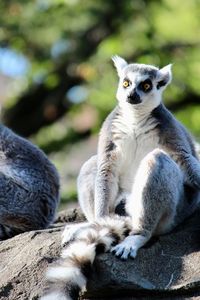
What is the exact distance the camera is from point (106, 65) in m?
16.8

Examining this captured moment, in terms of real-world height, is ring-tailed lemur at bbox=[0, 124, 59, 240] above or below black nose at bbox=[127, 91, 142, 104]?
below

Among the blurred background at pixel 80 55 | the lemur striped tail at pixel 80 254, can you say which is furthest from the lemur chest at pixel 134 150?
the blurred background at pixel 80 55

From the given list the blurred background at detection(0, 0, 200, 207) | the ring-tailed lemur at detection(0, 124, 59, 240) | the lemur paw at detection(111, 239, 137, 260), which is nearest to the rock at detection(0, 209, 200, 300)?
the lemur paw at detection(111, 239, 137, 260)

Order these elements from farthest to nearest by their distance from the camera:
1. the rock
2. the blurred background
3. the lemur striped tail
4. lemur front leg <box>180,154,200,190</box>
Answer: the blurred background, lemur front leg <box>180,154,200,190</box>, the rock, the lemur striped tail

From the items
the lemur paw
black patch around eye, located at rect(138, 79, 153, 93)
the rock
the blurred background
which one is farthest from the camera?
the blurred background

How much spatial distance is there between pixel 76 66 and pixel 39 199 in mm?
9315

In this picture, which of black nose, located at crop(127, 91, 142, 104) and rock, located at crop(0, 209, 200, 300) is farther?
black nose, located at crop(127, 91, 142, 104)

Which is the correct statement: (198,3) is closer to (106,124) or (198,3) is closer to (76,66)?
(76,66)

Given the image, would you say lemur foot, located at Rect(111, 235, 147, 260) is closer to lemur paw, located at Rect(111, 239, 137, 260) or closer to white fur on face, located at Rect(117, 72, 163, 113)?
lemur paw, located at Rect(111, 239, 137, 260)

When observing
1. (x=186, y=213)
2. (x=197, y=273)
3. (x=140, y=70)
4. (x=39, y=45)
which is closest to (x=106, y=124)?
(x=140, y=70)

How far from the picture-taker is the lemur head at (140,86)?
24.2ft

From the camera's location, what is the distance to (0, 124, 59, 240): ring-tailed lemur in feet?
27.5

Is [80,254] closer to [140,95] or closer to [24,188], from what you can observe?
[140,95]

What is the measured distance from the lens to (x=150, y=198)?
6.80 m
